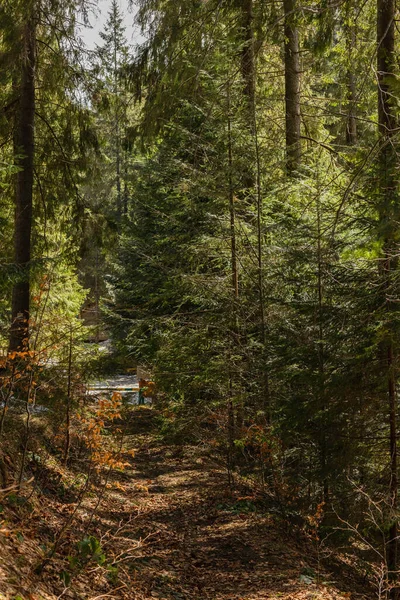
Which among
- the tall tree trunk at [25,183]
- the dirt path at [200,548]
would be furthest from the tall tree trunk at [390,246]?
the tall tree trunk at [25,183]

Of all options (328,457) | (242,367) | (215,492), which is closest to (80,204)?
(242,367)

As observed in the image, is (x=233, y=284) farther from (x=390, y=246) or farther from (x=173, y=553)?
(x=173, y=553)

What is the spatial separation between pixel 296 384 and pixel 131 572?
3.34 m

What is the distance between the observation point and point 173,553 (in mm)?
7195

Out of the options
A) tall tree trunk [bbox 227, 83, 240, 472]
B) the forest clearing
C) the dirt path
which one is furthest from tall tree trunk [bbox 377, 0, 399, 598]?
tall tree trunk [bbox 227, 83, 240, 472]

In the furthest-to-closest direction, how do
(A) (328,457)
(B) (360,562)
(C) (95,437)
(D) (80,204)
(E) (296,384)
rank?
(D) (80,204) → (E) (296,384) → (A) (328,457) → (B) (360,562) → (C) (95,437)

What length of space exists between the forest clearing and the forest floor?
1.4 inches

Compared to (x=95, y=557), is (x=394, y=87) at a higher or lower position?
higher

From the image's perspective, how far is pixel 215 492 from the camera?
9.80 m

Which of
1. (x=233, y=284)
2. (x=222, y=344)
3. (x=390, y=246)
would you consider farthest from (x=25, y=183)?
(x=390, y=246)

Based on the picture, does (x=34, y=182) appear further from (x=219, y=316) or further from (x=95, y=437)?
(x=95, y=437)

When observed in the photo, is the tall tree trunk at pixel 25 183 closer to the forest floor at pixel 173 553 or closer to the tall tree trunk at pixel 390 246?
the forest floor at pixel 173 553

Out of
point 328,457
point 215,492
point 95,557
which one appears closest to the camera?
point 95,557

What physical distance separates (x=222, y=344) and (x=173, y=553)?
10.9 feet
